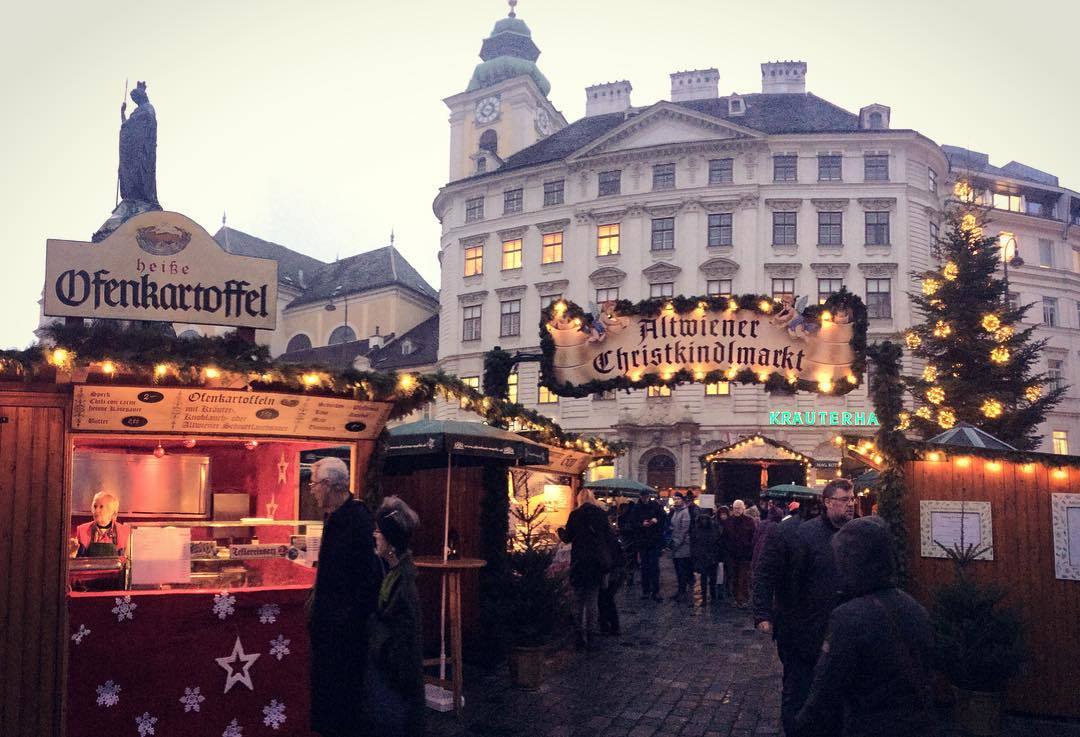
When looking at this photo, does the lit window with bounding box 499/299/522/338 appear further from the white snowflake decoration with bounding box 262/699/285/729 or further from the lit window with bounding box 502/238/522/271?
the white snowflake decoration with bounding box 262/699/285/729

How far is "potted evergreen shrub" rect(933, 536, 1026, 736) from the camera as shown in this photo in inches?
305

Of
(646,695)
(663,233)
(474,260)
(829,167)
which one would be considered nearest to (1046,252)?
(829,167)

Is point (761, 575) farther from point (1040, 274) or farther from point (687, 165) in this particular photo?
point (1040, 274)

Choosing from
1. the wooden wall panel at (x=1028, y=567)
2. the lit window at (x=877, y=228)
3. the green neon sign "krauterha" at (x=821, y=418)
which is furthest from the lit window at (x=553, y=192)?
the wooden wall panel at (x=1028, y=567)

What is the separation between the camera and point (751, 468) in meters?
35.8

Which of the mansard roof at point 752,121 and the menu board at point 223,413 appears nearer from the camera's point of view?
the menu board at point 223,413

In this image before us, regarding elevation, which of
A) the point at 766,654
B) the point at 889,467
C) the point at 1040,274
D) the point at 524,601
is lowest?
the point at 766,654

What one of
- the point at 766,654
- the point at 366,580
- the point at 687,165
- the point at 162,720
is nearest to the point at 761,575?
the point at 366,580

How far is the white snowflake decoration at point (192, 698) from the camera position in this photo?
6602 mm

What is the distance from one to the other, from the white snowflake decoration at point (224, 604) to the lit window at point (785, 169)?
127ft

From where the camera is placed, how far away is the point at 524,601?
30.0ft

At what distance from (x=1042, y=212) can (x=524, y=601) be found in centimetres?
5319

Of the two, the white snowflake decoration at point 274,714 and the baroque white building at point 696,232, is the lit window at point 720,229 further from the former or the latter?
the white snowflake decoration at point 274,714

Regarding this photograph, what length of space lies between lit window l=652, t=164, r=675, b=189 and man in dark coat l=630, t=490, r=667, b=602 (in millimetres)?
28048
